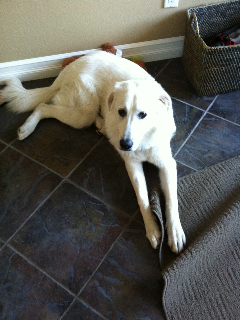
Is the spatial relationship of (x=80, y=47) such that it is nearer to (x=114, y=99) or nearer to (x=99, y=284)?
(x=114, y=99)

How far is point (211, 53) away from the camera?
6.31ft

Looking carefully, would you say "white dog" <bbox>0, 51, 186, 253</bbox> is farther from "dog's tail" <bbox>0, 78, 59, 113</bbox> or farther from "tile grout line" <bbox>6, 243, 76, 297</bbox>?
"tile grout line" <bbox>6, 243, 76, 297</bbox>

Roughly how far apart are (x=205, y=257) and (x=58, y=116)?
1.33 m

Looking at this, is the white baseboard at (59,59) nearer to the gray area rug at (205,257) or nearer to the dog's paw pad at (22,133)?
the dog's paw pad at (22,133)

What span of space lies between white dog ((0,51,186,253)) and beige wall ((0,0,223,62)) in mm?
335

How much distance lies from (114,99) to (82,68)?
0.52m

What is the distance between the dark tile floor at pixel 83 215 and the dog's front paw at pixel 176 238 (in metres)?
0.12

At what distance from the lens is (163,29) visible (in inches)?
89.7

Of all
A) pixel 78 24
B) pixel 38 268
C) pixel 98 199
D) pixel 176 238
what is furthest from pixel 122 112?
pixel 78 24

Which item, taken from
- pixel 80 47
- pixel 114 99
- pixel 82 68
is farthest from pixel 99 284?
pixel 80 47

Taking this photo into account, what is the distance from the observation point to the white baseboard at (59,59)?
230 centimetres

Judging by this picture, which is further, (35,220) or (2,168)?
(2,168)

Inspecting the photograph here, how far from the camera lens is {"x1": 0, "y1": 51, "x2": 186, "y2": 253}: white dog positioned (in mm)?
1430

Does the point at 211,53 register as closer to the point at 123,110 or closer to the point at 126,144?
the point at 123,110
